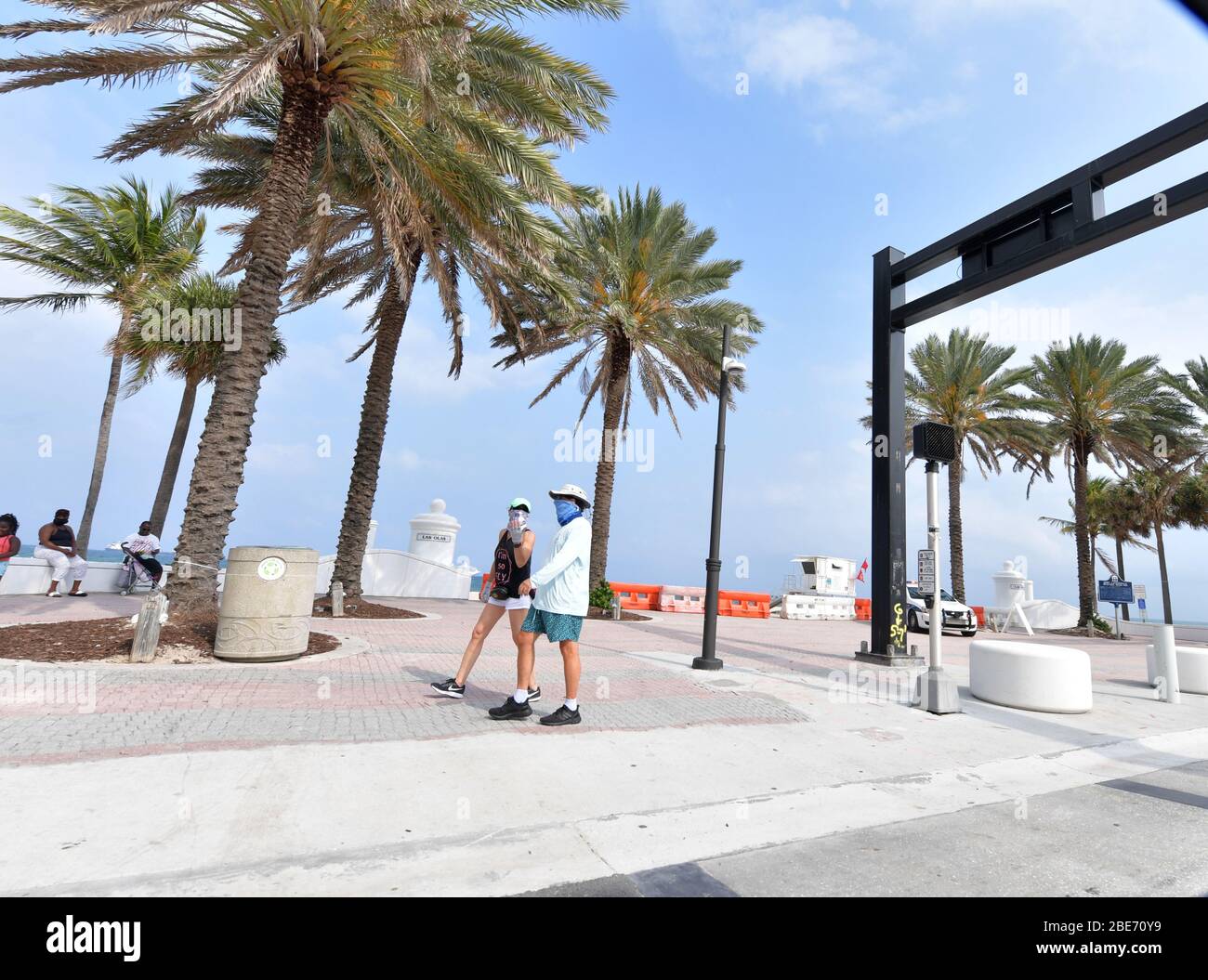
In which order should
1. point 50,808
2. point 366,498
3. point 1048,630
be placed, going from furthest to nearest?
point 1048,630
point 366,498
point 50,808

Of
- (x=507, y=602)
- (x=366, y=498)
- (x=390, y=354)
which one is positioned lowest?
(x=507, y=602)

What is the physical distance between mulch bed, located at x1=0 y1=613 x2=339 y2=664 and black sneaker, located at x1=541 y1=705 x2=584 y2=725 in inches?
148

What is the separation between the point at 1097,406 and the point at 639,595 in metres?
19.4

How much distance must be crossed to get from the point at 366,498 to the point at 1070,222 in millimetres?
12554

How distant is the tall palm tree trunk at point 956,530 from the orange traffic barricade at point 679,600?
11581 millimetres

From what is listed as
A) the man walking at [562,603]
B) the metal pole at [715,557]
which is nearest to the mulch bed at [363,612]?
the metal pole at [715,557]

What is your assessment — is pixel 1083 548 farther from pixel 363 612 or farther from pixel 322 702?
pixel 322 702

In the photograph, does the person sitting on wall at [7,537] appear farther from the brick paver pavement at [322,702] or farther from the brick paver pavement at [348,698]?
the brick paver pavement at [322,702]

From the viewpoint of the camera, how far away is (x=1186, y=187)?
22.1 feet

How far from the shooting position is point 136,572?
48.9 feet

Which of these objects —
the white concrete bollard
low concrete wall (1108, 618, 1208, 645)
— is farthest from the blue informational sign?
the white concrete bollard

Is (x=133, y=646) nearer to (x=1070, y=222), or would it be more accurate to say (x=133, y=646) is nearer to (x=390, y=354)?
(x=390, y=354)
